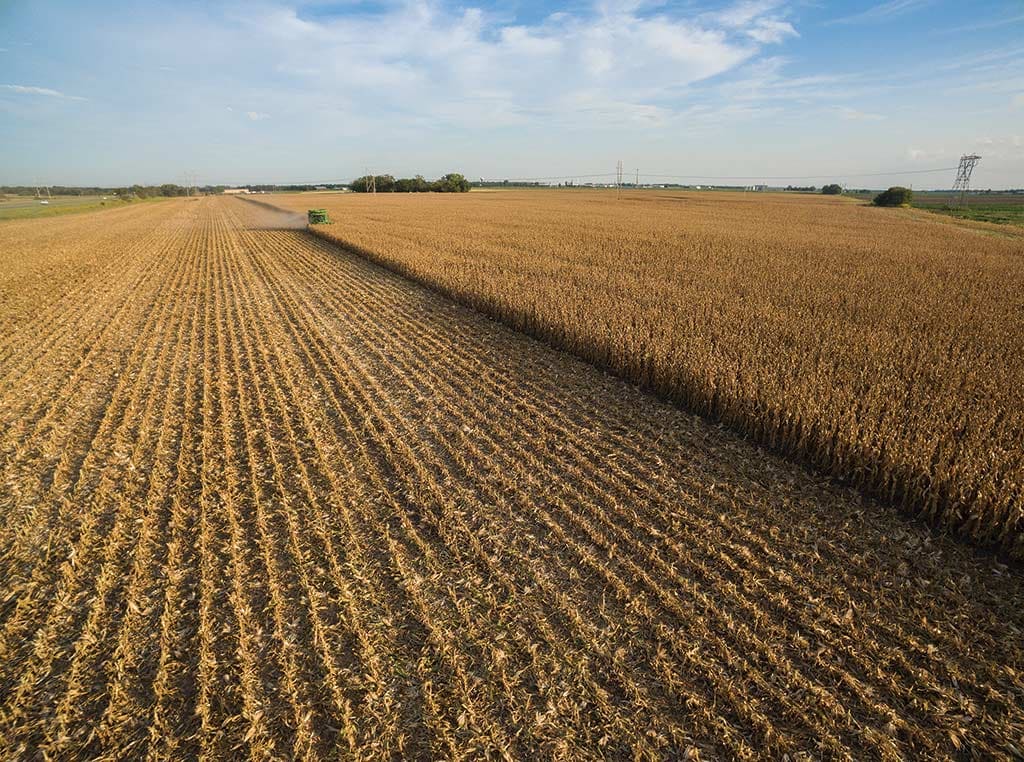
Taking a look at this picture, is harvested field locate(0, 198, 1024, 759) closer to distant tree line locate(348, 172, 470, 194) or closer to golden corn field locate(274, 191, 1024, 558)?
golden corn field locate(274, 191, 1024, 558)

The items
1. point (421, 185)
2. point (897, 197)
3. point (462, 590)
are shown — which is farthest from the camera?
point (421, 185)

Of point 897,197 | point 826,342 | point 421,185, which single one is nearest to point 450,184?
point 421,185

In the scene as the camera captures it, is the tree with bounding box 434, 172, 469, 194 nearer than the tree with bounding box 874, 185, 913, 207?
No

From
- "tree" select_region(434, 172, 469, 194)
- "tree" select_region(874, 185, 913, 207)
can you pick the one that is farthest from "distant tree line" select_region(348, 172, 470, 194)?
"tree" select_region(874, 185, 913, 207)

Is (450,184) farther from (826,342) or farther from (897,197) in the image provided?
(826,342)

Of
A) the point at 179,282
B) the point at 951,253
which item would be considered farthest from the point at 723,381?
the point at 951,253

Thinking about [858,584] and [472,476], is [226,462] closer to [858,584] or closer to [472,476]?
[472,476]

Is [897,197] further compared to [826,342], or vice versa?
[897,197]
